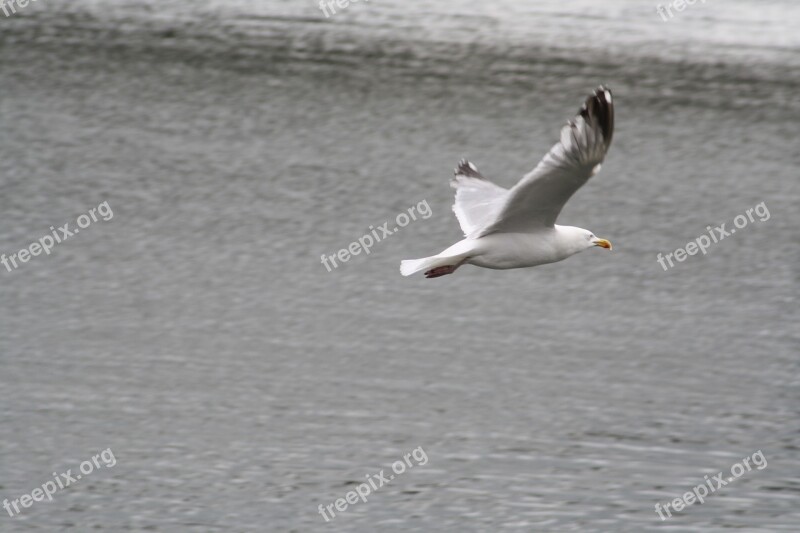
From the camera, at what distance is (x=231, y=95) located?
116 feet

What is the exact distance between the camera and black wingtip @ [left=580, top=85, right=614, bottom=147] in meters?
11.8

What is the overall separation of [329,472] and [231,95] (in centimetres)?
1649

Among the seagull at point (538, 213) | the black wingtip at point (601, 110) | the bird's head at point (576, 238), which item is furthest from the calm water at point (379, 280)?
the black wingtip at point (601, 110)

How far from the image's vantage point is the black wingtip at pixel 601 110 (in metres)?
11.8

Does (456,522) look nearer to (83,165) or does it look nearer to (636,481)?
(636,481)

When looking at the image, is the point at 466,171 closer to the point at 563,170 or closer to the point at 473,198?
the point at 473,198

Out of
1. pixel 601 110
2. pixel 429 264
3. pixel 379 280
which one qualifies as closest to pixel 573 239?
pixel 429 264

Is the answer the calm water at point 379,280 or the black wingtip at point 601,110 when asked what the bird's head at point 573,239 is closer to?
the black wingtip at point 601,110

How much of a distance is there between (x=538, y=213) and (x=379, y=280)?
43.6ft

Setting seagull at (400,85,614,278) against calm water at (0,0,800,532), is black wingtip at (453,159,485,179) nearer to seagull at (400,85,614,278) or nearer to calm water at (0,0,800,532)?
seagull at (400,85,614,278)

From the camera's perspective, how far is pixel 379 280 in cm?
2639

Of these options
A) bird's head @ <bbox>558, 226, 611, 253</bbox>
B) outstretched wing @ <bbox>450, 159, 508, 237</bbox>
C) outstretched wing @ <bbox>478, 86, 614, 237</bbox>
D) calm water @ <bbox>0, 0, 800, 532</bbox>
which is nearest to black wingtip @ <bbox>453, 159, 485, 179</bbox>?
outstretched wing @ <bbox>450, 159, 508, 237</bbox>

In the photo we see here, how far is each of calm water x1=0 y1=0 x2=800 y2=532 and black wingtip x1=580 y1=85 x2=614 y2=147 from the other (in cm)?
882

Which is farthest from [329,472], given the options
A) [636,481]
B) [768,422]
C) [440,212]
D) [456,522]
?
[440,212]
